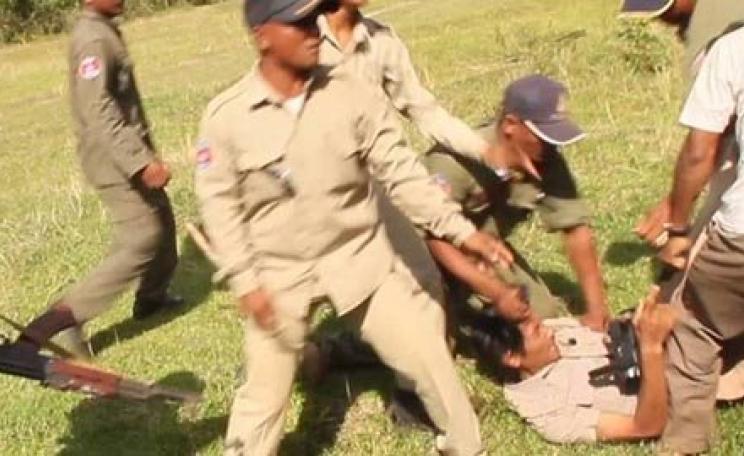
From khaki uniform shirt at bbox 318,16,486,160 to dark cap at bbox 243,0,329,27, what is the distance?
93 cm

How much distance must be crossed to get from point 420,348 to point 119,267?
2.54m

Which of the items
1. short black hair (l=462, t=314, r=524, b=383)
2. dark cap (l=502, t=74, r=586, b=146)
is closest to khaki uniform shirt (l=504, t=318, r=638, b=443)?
short black hair (l=462, t=314, r=524, b=383)

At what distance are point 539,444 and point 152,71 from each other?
1962 centimetres

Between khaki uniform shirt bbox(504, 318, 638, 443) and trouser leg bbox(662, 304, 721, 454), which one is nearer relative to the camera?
trouser leg bbox(662, 304, 721, 454)

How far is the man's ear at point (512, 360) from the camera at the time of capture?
5.60 m

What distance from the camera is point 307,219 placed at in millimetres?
4957

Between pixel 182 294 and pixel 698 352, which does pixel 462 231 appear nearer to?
pixel 698 352

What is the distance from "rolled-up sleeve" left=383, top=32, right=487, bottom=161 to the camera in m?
5.92

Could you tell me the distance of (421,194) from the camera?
5023 millimetres

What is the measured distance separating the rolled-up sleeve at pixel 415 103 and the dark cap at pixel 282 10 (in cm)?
120

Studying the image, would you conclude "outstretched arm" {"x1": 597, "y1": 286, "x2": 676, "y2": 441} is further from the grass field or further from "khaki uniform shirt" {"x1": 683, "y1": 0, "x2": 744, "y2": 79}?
"khaki uniform shirt" {"x1": 683, "y1": 0, "x2": 744, "y2": 79}

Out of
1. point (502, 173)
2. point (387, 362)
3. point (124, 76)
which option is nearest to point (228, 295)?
point (124, 76)

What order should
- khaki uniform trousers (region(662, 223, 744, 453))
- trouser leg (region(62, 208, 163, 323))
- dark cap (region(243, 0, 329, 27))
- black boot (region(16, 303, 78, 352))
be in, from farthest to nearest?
trouser leg (region(62, 208, 163, 323))
black boot (region(16, 303, 78, 352))
khaki uniform trousers (region(662, 223, 744, 453))
dark cap (region(243, 0, 329, 27))

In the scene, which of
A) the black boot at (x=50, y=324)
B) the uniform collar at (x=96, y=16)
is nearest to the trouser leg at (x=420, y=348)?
the black boot at (x=50, y=324)
